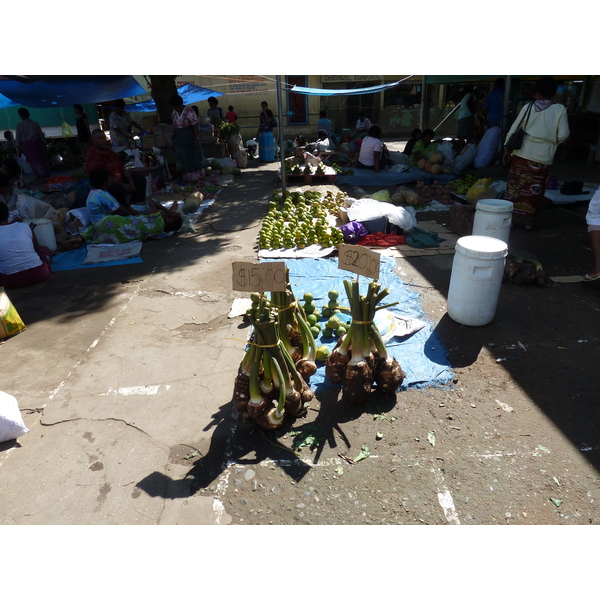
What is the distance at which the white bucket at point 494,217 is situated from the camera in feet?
17.4

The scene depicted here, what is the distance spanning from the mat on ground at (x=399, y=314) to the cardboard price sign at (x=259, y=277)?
1025 mm

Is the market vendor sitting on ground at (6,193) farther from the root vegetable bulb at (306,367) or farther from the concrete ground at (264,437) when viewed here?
the root vegetable bulb at (306,367)

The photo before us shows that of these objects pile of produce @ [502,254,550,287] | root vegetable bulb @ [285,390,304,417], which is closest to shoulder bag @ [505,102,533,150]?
pile of produce @ [502,254,550,287]

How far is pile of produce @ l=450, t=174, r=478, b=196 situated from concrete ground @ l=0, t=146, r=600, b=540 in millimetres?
4521

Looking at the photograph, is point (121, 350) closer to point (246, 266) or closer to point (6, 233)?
point (246, 266)

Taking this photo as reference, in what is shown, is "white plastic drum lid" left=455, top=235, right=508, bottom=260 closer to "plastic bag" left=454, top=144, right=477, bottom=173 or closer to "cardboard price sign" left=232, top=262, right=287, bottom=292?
"cardboard price sign" left=232, top=262, right=287, bottom=292

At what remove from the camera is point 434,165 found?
10.3 meters

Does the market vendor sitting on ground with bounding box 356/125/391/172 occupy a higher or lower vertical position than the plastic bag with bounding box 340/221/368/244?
higher

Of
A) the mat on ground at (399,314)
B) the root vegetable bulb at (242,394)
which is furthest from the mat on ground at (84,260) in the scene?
the root vegetable bulb at (242,394)

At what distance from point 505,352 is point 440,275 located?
183cm

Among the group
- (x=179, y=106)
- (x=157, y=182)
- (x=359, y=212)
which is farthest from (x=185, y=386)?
(x=179, y=106)

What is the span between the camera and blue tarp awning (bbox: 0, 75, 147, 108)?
9.44 meters

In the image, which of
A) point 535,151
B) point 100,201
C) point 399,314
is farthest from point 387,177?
point 399,314

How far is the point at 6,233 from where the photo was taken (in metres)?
5.23
